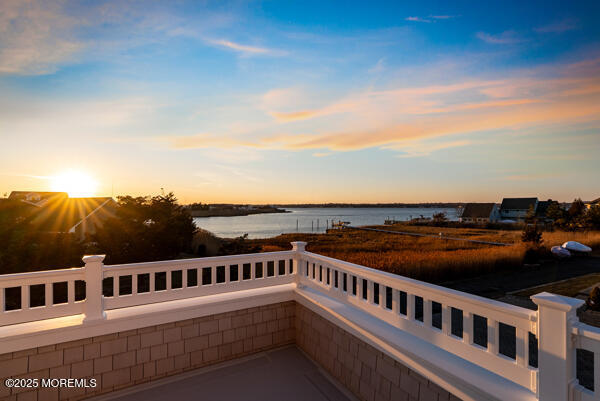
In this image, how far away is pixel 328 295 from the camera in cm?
369

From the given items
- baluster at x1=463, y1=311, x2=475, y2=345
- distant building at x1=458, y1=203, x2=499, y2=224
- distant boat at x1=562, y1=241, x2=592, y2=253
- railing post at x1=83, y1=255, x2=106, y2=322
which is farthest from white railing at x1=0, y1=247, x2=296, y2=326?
distant building at x1=458, y1=203, x2=499, y2=224

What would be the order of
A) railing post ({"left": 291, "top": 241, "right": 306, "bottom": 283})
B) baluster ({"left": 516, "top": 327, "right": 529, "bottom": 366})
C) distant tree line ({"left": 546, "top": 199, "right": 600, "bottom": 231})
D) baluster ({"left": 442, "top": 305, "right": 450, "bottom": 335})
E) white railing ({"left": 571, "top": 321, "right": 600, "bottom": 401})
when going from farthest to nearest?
1. distant tree line ({"left": 546, "top": 199, "right": 600, "bottom": 231})
2. railing post ({"left": 291, "top": 241, "right": 306, "bottom": 283})
3. baluster ({"left": 442, "top": 305, "right": 450, "bottom": 335})
4. baluster ({"left": 516, "top": 327, "right": 529, "bottom": 366})
5. white railing ({"left": 571, "top": 321, "right": 600, "bottom": 401})

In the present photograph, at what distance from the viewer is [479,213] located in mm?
45531

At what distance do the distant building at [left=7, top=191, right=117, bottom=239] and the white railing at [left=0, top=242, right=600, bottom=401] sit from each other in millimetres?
7270

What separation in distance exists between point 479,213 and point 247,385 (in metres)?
50.6

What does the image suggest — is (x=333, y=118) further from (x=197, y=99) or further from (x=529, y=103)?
(x=529, y=103)

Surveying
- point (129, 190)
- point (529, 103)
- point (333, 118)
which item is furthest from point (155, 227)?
point (529, 103)

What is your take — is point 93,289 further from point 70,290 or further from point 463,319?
point 463,319

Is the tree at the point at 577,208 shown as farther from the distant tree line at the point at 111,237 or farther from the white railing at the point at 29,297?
the white railing at the point at 29,297

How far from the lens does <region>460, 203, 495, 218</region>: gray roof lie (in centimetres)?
4454

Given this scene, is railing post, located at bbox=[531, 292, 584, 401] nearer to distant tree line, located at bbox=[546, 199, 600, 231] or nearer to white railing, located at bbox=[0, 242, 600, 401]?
white railing, located at bbox=[0, 242, 600, 401]

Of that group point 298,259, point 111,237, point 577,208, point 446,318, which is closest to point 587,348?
point 446,318

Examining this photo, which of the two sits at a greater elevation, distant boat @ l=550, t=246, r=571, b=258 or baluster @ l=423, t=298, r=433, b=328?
baluster @ l=423, t=298, r=433, b=328

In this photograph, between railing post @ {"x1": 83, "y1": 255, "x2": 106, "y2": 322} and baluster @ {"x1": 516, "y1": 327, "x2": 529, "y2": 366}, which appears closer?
baluster @ {"x1": 516, "y1": 327, "x2": 529, "y2": 366}
